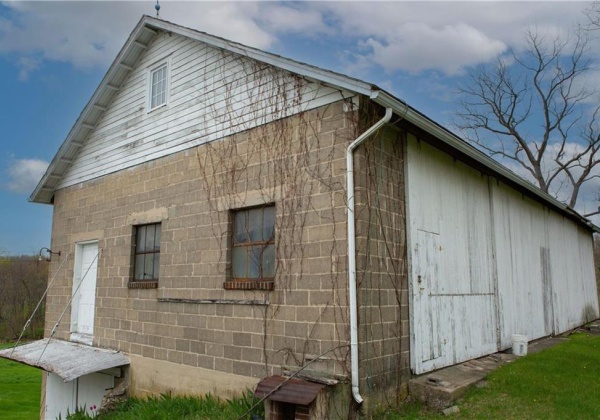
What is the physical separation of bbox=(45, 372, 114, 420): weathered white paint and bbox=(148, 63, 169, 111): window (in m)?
5.76

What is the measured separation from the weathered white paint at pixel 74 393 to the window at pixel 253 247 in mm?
4584

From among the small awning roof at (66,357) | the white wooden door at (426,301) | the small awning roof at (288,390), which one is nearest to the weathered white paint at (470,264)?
the white wooden door at (426,301)

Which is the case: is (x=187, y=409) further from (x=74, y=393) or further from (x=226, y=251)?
(x=74, y=393)

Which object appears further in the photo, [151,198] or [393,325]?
[151,198]

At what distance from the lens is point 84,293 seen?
11.7 meters

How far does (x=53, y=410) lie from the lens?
11.7m

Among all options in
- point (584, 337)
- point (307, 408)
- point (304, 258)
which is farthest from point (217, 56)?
point (584, 337)

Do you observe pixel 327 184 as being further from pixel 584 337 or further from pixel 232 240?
pixel 584 337

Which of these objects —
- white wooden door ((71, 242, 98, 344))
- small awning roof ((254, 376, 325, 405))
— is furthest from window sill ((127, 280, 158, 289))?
small awning roof ((254, 376, 325, 405))

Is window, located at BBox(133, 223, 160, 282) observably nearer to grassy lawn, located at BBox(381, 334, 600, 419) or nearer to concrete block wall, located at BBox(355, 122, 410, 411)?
concrete block wall, located at BBox(355, 122, 410, 411)

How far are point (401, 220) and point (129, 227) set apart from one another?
5.87 m

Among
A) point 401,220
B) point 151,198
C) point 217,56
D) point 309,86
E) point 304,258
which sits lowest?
point 304,258

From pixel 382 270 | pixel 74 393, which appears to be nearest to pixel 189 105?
pixel 382 270

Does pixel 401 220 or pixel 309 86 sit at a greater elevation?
pixel 309 86
